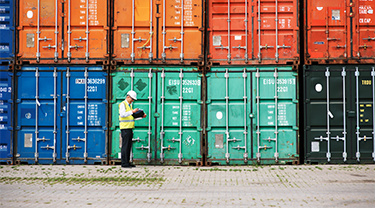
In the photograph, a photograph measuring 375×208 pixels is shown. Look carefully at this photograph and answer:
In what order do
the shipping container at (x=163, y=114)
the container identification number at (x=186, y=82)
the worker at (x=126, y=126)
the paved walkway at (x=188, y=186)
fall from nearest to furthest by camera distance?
the paved walkway at (x=188, y=186)
the worker at (x=126, y=126)
the shipping container at (x=163, y=114)
the container identification number at (x=186, y=82)

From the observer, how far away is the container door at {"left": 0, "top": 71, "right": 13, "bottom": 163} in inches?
523

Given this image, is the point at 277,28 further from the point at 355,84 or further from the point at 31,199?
the point at 31,199

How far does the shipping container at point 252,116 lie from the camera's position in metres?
12.9

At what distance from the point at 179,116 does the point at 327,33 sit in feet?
16.3

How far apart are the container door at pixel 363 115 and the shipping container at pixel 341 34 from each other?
47cm

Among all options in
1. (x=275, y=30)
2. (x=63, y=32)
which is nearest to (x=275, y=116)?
(x=275, y=30)

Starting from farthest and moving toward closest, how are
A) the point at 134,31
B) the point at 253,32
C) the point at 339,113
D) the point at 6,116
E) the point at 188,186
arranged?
the point at 6,116 → the point at 134,31 → the point at 253,32 → the point at 339,113 → the point at 188,186

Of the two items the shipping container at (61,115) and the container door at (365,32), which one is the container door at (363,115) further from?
the shipping container at (61,115)

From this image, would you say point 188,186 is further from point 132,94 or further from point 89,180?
point 132,94

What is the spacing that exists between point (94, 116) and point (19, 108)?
2.29m

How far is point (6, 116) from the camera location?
1333 centimetres

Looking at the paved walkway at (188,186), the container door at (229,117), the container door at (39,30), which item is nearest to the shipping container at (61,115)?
the container door at (39,30)

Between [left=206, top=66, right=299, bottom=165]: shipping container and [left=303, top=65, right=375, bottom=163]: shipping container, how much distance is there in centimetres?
47

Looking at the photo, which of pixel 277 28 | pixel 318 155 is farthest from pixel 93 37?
pixel 318 155
